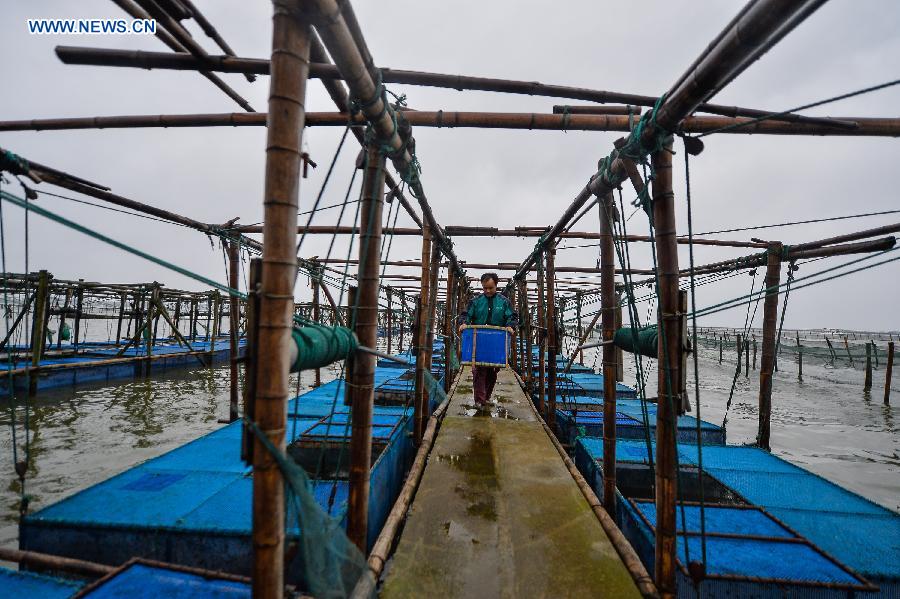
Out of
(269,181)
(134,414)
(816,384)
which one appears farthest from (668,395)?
(816,384)

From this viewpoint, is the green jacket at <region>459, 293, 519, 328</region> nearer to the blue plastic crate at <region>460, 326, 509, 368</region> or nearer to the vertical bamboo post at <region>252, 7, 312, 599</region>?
the blue plastic crate at <region>460, 326, 509, 368</region>

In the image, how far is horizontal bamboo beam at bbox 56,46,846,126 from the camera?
2.53m

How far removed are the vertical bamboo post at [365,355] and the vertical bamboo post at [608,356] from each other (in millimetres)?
2968

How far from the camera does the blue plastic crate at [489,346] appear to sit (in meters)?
7.90

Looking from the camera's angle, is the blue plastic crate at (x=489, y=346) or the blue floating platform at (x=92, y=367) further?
the blue floating platform at (x=92, y=367)

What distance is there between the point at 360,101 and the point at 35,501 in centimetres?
868

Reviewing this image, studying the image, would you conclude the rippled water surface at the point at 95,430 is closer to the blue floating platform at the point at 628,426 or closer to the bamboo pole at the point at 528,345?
Answer: the blue floating platform at the point at 628,426

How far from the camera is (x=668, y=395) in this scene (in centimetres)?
Answer: 309

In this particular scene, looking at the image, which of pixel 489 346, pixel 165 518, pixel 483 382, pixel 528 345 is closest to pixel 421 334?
pixel 489 346

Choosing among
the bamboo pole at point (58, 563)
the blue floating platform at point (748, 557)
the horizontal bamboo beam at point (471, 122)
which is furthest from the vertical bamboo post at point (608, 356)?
the bamboo pole at point (58, 563)

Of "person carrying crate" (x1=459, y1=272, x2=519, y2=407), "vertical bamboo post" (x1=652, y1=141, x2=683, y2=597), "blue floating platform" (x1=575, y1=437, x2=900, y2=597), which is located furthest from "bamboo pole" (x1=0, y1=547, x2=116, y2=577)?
"person carrying crate" (x1=459, y1=272, x2=519, y2=407)

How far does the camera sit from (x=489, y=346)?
797 centimetres

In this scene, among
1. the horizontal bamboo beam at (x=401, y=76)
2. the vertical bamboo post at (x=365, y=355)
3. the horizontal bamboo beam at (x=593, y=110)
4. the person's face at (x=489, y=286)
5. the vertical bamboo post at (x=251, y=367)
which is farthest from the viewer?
the person's face at (x=489, y=286)

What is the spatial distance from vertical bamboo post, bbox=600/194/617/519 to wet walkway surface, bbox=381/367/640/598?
0.55m
